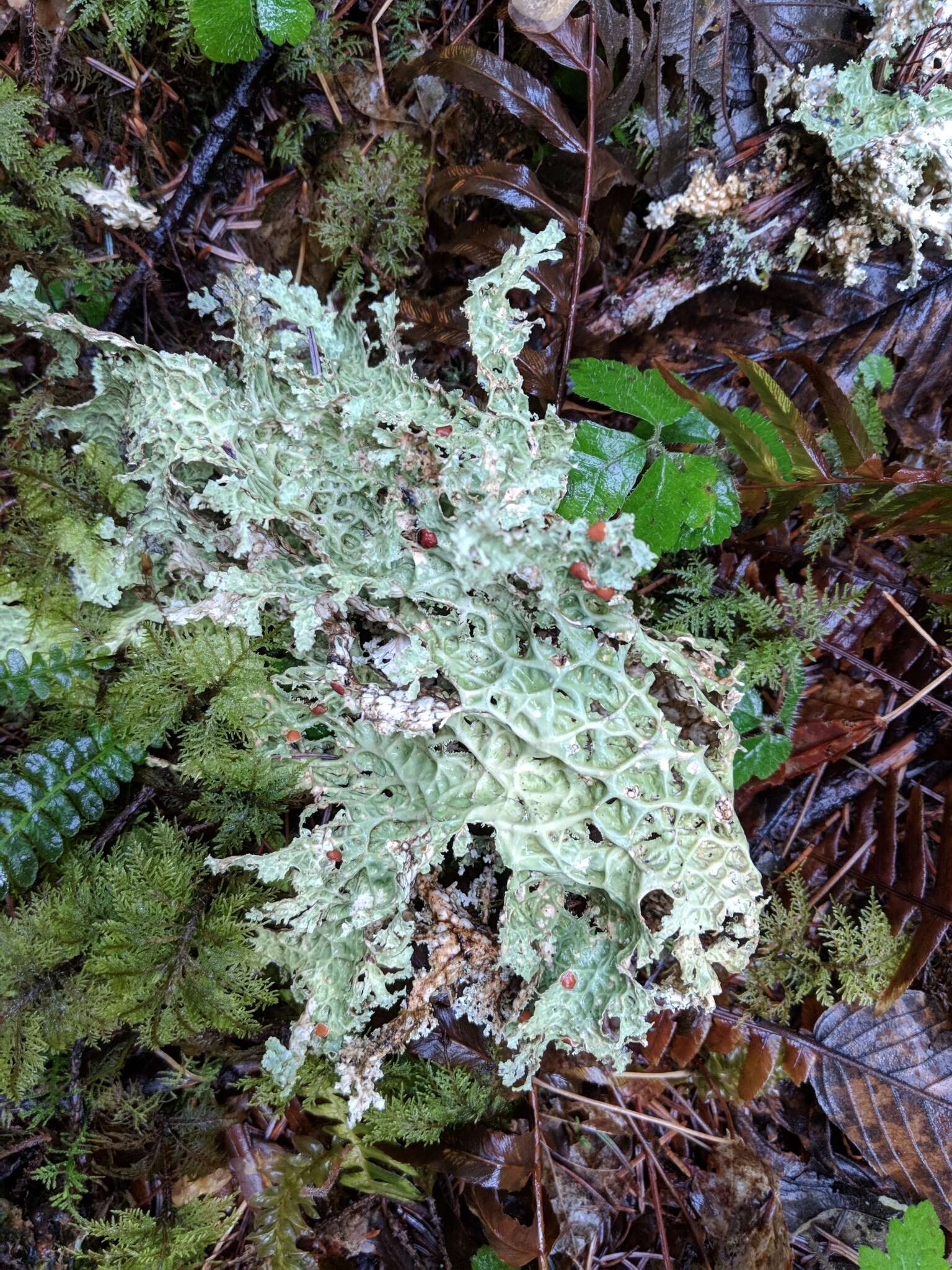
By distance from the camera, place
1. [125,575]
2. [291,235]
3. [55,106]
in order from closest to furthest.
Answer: [125,575]
[55,106]
[291,235]

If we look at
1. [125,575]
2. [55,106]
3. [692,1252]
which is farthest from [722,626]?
[55,106]

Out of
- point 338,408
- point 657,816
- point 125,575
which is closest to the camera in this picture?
point 657,816

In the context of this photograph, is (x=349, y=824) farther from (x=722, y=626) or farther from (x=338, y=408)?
(x=722, y=626)

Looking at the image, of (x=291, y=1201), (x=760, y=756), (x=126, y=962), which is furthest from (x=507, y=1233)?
(x=760, y=756)

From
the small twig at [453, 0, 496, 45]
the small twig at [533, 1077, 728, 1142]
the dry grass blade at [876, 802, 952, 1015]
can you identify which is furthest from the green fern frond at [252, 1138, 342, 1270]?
the small twig at [453, 0, 496, 45]

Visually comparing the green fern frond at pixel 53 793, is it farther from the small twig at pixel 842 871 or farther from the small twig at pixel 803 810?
the small twig at pixel 842 871

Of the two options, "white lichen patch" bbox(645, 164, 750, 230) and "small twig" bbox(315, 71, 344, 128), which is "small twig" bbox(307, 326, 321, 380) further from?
"white lichen patch" bbox(645, 164, 750, 230)
